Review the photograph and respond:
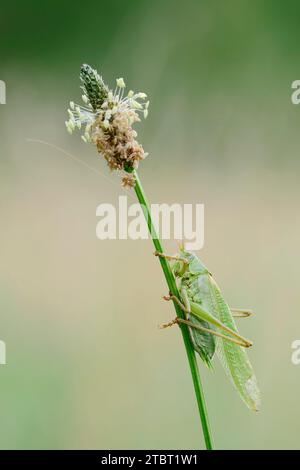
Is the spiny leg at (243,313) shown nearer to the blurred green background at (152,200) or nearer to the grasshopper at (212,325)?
the grasshopper at (212,325)

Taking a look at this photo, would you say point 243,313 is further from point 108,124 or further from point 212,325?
point 108,124

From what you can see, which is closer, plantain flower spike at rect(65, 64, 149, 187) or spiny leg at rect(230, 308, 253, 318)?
plantain flower spike at rect(65, 64, 149, 187)

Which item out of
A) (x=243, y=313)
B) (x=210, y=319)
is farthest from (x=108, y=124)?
(x=243, y=313)

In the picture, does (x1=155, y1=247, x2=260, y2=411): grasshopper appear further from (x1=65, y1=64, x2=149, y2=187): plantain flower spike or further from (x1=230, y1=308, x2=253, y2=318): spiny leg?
(x1=65, y1=64, x2=149, y2=187): plantain flower spike

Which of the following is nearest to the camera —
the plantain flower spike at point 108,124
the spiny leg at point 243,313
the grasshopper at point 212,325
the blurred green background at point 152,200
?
the plantain flower spike at point 108,124

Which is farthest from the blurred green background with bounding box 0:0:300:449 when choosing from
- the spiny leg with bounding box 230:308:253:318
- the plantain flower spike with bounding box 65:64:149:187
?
the plantain flower spike with bounding box 65:64:149:187

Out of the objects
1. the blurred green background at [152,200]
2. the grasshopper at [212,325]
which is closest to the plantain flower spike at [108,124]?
the grasshopper at [212,325]
